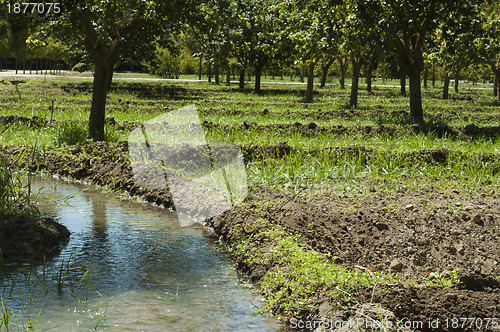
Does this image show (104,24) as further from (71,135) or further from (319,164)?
(319,164)

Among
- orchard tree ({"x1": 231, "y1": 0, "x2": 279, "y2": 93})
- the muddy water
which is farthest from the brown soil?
orchard tree ({"x1": 231, "y1": 0, "x2": 279, "y2": 93})

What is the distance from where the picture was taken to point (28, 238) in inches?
250

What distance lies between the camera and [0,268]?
5773 mm

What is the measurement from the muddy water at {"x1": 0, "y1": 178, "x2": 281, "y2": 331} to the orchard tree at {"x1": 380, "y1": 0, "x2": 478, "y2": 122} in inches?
425

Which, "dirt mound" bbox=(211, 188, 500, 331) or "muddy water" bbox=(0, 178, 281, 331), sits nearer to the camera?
"dirt mound" bbox=(211, 188, 500, 331)

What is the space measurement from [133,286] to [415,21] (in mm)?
12887

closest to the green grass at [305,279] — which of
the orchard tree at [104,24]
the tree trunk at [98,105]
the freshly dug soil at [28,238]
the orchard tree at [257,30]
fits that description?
the freshly dug soil at [28,238]

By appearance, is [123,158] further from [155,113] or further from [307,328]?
[307,328]

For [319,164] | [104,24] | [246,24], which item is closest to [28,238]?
[319,164]

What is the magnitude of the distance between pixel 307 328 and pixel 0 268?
3.49 meters

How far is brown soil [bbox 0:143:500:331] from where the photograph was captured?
4.38 metres

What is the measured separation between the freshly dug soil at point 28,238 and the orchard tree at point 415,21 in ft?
38.3

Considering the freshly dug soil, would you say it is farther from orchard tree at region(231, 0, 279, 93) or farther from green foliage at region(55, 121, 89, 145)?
orchard tree at region(231, 0, 279, 93)

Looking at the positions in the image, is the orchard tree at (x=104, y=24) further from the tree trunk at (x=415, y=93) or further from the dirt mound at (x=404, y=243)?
the tree trunk at (x=415, y=93)
